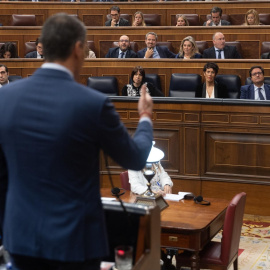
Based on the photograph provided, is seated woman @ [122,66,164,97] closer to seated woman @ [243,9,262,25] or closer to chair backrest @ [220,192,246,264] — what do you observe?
seated woman @ [243,9,262,25]

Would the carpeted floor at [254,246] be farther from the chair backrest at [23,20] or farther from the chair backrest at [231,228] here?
the chair backrest at [23,20]

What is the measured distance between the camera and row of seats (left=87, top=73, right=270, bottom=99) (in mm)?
6121

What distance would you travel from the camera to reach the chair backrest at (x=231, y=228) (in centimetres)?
324

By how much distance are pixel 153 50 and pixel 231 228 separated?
13.9ft

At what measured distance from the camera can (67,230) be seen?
58.2 inches

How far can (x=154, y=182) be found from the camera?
13.5 ft

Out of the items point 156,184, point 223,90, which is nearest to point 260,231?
point 156,184

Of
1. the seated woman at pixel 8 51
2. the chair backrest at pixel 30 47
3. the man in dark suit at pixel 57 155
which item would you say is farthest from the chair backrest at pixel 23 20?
the man in dark suit at pixel 57 155

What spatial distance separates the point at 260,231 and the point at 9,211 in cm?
374

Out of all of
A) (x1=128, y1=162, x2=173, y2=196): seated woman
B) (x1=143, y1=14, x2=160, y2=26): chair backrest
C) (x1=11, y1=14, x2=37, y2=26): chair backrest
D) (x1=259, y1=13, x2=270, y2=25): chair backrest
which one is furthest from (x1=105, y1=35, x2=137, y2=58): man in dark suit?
(x1=128, y1=162, x2=173, y2=196): seated woman

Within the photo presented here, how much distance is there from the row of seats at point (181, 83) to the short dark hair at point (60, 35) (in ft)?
15.4

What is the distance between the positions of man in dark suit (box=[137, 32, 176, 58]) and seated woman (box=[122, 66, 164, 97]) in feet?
3.39

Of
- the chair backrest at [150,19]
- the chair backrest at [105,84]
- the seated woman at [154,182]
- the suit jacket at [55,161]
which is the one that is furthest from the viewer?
the chair backrest at [150,19]

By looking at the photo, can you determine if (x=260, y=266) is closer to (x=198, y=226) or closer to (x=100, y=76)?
(x=198, y=226)
